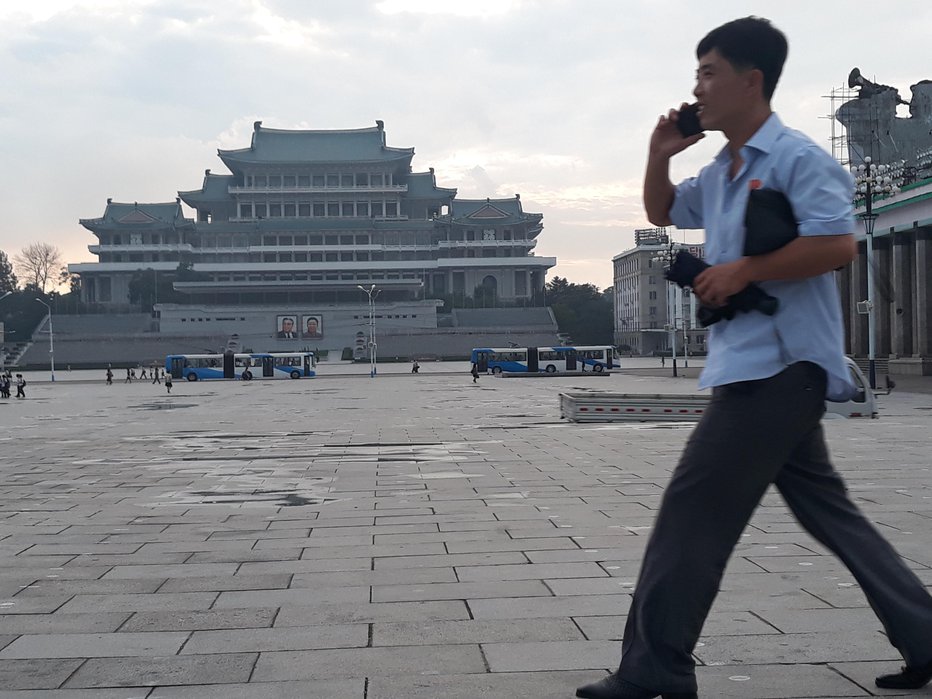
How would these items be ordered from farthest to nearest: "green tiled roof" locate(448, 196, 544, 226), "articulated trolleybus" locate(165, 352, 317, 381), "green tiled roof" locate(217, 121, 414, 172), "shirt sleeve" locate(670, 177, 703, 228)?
"green tiled roof" locate(448, 196, 544, 226)
"green tiled roof" locate(217, 121, 414, 172)
"articulated trolleybus" locate(165, 352, 317, 381)
"shirt sleeve" locate(670, 177, 703, 228)

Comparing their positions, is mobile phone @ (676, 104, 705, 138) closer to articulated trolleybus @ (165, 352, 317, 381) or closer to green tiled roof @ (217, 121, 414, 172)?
articulated trolleybus @ (165, 352, 317, 381)

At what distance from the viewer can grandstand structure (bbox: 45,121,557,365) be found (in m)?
78.3

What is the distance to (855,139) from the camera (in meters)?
44.7

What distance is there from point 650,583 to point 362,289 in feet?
239

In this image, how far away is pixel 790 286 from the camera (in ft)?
8.44

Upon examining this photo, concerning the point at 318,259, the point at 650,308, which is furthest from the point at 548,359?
the point at 650,308

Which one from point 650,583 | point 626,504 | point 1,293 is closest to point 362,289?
point 1,293

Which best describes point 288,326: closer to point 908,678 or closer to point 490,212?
point 490,212

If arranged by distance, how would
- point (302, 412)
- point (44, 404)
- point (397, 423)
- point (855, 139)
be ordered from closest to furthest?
1. point (397, 423)
2. point (302, 412)
3. point (44, 404)
4. point (855, 139)

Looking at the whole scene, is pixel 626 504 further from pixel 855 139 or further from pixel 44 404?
pixel 855 139

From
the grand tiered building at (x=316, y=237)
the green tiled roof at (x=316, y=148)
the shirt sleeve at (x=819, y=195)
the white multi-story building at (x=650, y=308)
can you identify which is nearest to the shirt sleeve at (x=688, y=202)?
the shirt sleeve at (x=819, y=195)

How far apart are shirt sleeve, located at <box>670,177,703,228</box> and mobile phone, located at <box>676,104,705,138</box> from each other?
163 millimetres

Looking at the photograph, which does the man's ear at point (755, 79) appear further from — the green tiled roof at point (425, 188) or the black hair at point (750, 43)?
the green tiled roof at point (425, 188)

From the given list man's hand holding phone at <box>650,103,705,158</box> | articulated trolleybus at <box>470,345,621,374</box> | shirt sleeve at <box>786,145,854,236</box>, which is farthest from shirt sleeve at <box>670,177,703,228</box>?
articulated trolleybus at <box>470,345,621,374</box>
